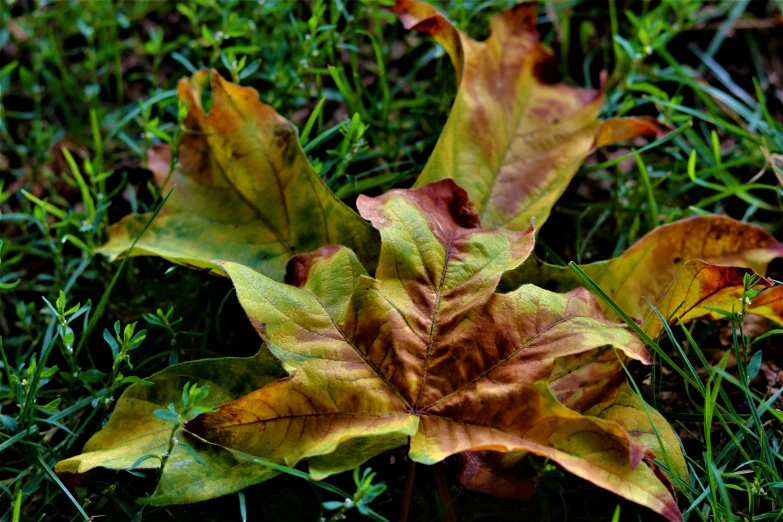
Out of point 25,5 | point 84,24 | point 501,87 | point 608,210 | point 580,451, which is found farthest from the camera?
point 25,5

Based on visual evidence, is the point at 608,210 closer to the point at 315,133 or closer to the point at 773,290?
the point at 773,290

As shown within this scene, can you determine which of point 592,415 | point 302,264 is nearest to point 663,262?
point 592,415

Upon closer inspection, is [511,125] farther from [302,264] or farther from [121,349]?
[121,349]

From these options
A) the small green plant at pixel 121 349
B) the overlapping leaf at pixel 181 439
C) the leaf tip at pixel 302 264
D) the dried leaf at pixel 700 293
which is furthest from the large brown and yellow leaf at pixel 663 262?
the small green plant at pixel 121 349

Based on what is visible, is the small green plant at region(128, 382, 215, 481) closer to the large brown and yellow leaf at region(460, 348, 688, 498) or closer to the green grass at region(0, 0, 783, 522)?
the green grass at region(0, 0, 783, 522)

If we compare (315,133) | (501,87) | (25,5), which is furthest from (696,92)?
(25,5)

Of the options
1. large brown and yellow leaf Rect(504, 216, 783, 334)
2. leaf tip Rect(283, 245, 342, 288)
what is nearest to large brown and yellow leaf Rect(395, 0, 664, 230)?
large brown and yellow leaf Rect(504, 216, 783, 334)

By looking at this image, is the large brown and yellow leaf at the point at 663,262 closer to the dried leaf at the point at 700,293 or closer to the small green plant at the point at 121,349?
the dried leaf at the point at 700,293
